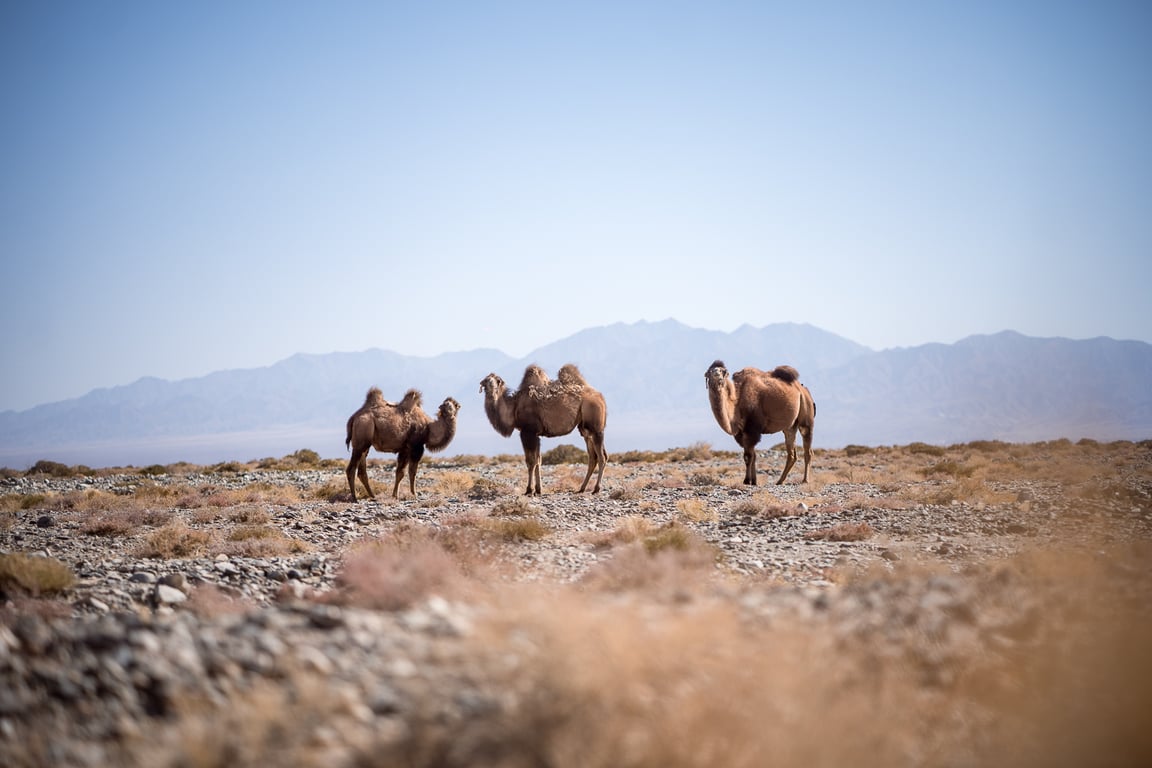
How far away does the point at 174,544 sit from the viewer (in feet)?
37.0

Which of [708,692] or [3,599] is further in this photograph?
[3,599]

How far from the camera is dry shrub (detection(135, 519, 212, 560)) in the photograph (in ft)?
36.3

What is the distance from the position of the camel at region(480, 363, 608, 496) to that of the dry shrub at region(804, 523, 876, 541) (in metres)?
7.91

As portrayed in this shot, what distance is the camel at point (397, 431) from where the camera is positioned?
18031 millimetres

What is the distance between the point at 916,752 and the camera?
4203 mm

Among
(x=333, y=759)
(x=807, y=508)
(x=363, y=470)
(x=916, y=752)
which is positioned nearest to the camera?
(x=333, y=759)

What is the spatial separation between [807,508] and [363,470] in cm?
1124

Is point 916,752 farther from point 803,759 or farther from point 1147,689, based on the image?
point 1147,689

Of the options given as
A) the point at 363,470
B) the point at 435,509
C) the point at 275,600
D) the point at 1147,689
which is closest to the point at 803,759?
the point at 1147,689

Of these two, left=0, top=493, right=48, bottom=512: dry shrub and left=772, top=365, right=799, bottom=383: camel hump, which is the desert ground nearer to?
left=0, top=493, right=48, bottom=512: dry shrub

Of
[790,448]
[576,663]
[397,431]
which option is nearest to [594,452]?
[397,431]

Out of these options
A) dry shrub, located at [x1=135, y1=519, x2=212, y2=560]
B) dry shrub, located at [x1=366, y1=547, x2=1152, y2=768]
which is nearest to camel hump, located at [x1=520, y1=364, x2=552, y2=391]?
dry shrub, located at [x1=135, y1=519, x2=212, y2=560]

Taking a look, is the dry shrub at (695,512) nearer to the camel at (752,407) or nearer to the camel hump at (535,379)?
the camel at (752,407)

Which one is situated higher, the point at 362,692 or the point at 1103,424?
the point at 1103,424
